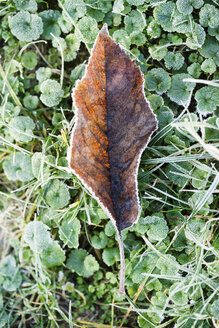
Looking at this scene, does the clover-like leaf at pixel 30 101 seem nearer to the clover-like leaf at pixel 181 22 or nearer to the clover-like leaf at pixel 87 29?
the clover-like leaf at pixel 87 29

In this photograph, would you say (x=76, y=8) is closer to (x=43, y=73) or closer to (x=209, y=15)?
(x=43, y=73)

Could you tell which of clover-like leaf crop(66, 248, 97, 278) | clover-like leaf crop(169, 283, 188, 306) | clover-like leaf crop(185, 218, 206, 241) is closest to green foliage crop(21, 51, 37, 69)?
clover-like leaf crop(66, 248, 97, 278)


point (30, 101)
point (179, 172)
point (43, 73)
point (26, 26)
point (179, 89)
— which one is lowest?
point (179, 172)

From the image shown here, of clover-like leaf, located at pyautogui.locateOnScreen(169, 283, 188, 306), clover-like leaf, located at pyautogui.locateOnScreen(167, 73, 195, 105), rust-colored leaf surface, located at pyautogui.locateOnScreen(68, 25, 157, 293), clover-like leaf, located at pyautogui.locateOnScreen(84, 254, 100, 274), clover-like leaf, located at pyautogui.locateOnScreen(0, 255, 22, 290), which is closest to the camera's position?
rust-colored leaf surface, located at pyautogui.locateOnScreen(68, 25, 157, 293)

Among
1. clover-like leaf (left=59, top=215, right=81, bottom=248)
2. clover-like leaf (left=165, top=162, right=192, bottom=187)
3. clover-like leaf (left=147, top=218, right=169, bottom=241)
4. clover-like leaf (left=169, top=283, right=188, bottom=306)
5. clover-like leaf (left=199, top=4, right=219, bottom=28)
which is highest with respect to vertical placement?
clover-like leaf (left=199, top=4, right=219, bottom=28)

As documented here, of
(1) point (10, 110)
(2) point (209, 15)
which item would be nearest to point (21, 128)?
(1) point (10, 110)

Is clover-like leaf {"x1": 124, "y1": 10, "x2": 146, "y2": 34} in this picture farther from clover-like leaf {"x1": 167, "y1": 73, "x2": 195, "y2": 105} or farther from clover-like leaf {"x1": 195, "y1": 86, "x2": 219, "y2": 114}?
clover-like leaf {"x1": 195, "y1": 86, "x2": 219, "y2": 114}

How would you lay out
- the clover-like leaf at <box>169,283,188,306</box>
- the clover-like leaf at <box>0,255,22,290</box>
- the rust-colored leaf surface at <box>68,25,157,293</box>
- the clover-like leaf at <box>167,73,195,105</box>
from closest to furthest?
1. the rust-colored leaf surface at <box>68,25,157,293</box>
2. the clover-like leaf at <box>169,283,188,306</box>
3. the clover-like leaf at <box>167,73,195,105</box>
4. the clover-like leaf at <box>0,255,22,290</box>

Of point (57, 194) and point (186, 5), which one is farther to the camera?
point (57, 194)

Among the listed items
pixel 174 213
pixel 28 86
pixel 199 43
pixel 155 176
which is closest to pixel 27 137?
pixel 28 86
